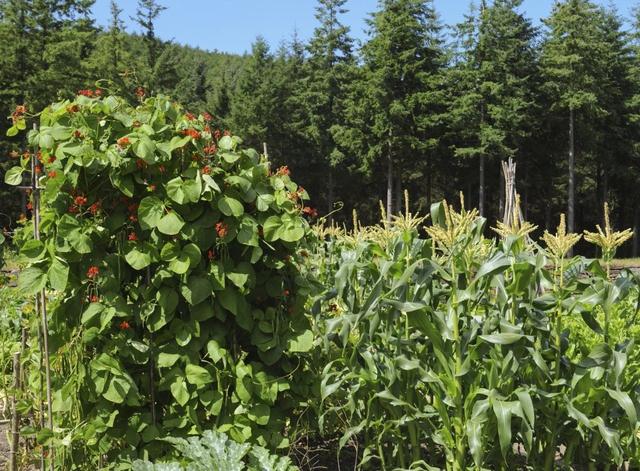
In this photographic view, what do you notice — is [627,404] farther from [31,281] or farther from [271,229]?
[31,281]

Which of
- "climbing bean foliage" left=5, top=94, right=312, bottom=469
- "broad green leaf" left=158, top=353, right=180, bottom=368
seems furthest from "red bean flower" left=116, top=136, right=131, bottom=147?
"broad green leaf" left=158, top=353, right=180, bottom=368

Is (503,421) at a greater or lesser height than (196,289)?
lesser

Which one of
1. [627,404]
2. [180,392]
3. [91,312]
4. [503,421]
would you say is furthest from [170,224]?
[627,404]

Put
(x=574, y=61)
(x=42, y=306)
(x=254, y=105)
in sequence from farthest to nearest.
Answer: (x=254, y=105) < (x=574, y=61) < (x=42, y=306)

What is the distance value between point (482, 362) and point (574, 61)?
28762mm

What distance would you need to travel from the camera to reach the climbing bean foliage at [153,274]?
2578 millimetres

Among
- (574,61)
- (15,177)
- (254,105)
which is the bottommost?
(15,177)

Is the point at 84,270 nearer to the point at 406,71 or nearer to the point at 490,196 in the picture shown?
the point at 406,71

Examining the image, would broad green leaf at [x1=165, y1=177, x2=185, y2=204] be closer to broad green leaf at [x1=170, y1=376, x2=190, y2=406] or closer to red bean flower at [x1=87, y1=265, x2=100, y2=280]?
red bean flower at [x1=87, y1=265, x2=100, y2=280]

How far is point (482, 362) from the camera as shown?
9.02 feet

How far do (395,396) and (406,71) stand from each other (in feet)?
95.1

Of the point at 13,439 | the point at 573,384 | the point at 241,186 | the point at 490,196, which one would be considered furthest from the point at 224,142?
the point at 490,196

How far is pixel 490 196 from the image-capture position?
38.5 m

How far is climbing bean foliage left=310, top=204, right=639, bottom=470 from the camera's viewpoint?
2.56 meters
